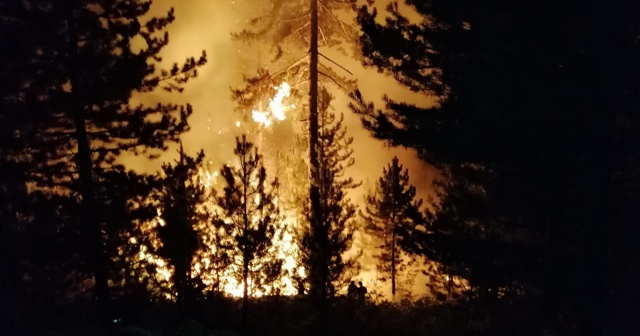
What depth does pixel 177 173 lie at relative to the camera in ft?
42.4

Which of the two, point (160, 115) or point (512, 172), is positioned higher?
point (160, 115)

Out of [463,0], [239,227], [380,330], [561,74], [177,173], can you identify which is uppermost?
[463,0]

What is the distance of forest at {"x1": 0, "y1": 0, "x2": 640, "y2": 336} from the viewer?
32.0ft

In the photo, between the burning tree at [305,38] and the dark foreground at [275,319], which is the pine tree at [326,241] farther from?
the burning tree at [305,38]

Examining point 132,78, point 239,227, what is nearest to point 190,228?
point 239,227

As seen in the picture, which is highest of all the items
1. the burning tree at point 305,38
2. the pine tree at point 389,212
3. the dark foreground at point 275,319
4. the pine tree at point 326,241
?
the burning tree at point 305,38

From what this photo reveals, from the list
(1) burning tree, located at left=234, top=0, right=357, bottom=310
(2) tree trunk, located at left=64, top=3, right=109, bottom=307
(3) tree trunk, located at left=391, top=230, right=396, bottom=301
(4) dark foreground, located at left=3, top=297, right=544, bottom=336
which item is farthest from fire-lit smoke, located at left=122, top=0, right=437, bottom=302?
(2) tree trunk, located at left=64, top=3, right=109, bottom=307

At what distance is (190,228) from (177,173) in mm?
1271

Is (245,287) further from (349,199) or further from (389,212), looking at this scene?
(389,212)

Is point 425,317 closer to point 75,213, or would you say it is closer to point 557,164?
point 557,164

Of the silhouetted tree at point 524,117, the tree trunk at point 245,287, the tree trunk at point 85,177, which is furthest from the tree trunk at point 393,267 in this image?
the tree trunk at point 85,177

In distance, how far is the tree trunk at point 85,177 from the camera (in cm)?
1123

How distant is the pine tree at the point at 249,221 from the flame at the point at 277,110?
4959 mm

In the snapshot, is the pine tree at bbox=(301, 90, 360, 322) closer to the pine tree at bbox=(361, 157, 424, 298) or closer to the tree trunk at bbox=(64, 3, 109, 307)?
the tree trunk at bbox=(64, 3, 109, 307)
